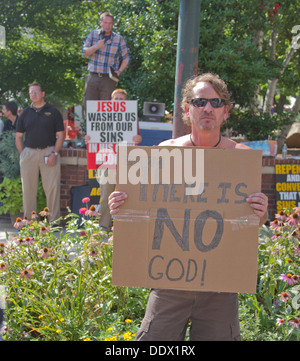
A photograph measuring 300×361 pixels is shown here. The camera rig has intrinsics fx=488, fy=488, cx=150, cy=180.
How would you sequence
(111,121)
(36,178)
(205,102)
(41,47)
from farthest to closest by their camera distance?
(41,47)
(36,178)
(111,121)
(205,102)

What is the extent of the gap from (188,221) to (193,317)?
469 mm

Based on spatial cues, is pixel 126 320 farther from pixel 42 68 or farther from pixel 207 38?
pixel 42 68

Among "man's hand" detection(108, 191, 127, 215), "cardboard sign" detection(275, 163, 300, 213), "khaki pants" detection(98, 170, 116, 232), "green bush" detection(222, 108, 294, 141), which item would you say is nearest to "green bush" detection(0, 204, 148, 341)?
"man's hand" detection(108, 191, 127, 215)

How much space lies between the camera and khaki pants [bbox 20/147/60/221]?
6969mm

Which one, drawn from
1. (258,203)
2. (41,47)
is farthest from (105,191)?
(41,47)

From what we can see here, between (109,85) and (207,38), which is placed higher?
(207,38)

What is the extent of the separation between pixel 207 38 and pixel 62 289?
19.8 feet

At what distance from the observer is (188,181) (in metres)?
2.36

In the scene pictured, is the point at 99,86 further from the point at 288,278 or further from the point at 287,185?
the point at 288,278

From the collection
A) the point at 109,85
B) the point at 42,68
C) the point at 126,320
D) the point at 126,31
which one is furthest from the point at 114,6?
the point at 126,320

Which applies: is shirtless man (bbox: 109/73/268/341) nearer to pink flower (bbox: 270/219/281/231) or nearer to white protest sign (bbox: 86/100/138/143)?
pink flower (bbox: 270/219/281/231)

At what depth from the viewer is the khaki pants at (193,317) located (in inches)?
90.7

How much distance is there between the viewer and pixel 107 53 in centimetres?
766

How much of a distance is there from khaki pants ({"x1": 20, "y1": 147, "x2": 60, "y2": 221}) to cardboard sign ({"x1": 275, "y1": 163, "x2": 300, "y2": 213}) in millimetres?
3470
